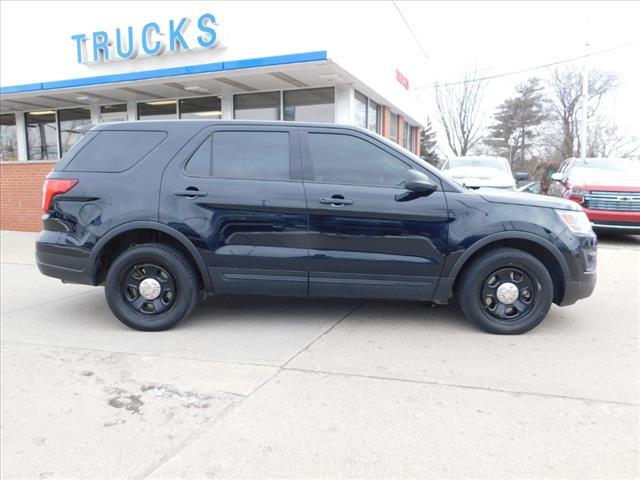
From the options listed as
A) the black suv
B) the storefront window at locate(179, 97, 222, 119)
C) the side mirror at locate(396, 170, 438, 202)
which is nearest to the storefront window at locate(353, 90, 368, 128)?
the storefront window at locate(179, 97, 222, 119)

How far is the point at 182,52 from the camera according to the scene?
1072cm

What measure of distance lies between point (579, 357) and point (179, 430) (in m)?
3.11

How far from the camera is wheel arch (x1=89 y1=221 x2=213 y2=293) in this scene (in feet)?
14.7

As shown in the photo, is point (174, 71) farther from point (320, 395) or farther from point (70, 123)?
point (320, 395)

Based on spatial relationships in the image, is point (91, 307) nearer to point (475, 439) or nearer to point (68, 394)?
point (68, 394)

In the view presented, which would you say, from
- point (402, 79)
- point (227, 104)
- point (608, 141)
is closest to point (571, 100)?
point (608, 141)

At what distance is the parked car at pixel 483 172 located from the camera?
34.8ft

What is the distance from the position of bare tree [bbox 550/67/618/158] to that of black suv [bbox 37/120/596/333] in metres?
39.2

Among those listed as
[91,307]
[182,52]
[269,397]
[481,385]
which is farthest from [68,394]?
[182,52]

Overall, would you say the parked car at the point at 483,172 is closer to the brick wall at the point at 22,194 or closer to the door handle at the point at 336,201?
the door handle at the point at 336,201

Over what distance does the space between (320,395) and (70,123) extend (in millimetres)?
13141

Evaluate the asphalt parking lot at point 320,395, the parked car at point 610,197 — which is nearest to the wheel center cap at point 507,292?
the asphalt parking lot at point 320,395

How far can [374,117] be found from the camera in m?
14.0

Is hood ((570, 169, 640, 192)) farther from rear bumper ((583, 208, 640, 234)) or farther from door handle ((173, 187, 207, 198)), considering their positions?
door handle ((173, 187, 207, 198))
